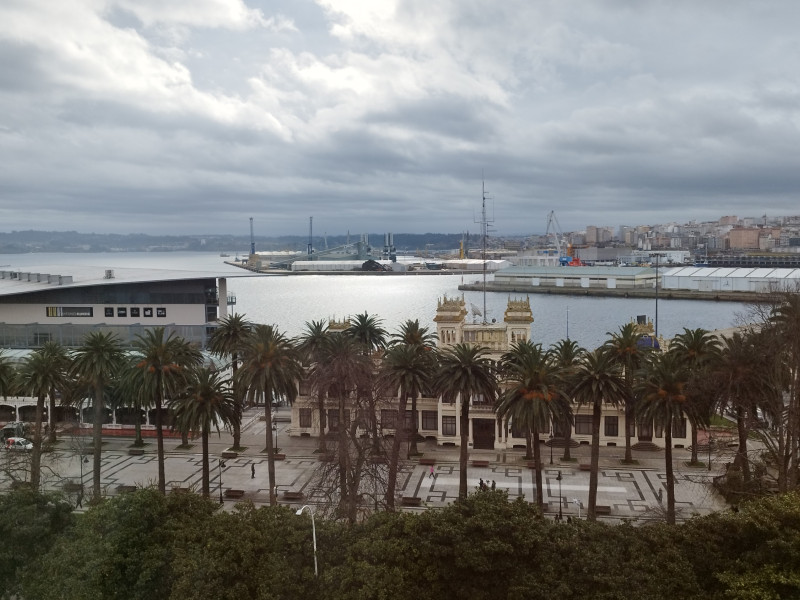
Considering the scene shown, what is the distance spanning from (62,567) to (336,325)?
3208 cm

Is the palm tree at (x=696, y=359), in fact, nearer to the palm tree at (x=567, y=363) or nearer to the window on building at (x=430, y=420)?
the palm tree at (x=567, y=363)

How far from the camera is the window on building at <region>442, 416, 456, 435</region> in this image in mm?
43062

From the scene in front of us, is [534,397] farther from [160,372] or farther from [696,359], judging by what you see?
[160,372]

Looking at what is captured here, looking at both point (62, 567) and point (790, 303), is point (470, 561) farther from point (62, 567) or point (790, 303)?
point (790, 303)

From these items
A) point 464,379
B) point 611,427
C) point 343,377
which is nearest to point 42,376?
point 343,377

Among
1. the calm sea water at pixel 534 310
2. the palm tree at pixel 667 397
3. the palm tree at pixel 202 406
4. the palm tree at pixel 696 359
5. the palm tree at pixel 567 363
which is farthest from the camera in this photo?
the calm sea water at pixel 534 310

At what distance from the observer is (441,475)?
37062mm

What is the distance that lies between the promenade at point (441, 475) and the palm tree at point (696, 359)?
11.6 feet

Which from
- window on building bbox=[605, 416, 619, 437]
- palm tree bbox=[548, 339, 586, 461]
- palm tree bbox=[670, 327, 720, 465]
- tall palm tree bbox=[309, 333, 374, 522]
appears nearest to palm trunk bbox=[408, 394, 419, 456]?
tall palm tree bbox=[309, 333, 374, 522]

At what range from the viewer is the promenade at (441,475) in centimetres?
3219

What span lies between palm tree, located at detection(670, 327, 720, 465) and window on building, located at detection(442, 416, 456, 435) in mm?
14563

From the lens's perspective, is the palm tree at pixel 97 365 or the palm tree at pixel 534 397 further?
the palm tree at pixel 97 365

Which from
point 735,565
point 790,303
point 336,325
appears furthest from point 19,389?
point 790,303

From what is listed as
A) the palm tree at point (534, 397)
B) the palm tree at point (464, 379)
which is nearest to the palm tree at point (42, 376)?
the palm tree at point (464, 379)
